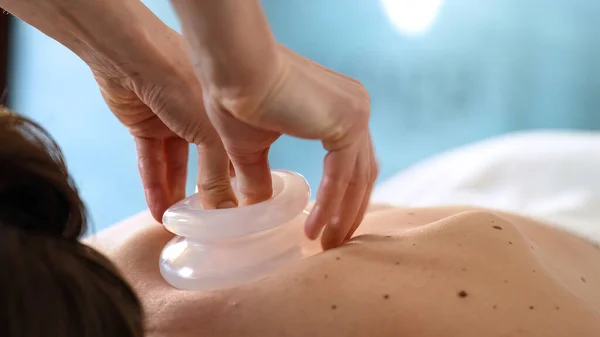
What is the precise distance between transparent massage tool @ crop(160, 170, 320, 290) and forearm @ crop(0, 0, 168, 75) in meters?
0.19

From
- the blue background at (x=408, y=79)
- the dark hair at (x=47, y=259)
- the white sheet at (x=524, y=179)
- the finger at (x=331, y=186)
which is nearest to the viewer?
the dark hair at (x=47, y=259)

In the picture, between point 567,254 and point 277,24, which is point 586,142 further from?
point 277,24

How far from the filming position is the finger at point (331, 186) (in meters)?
0.57

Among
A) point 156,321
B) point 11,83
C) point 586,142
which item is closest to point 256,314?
point 156,321

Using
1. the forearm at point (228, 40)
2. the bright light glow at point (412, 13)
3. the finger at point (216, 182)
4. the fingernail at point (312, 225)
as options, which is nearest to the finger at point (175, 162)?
the finger at point (216, 182)

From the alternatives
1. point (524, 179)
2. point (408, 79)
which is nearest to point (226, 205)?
point (524, 179)

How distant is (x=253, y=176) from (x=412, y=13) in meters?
1.17

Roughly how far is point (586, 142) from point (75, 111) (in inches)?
58.5

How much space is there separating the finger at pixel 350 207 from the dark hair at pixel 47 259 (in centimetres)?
26

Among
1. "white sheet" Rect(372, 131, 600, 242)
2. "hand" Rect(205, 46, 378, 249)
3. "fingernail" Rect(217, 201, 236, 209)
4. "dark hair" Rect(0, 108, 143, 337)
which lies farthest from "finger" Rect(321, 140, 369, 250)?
"white sheet" Rect(372, 131, 600, 242)

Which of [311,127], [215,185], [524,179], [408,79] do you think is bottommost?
[524,179]

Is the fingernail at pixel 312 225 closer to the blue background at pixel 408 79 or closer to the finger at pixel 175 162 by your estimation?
the finger at pixel 175 162

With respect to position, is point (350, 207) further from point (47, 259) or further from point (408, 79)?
point (408, 79)

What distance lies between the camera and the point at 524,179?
4.15 ft
